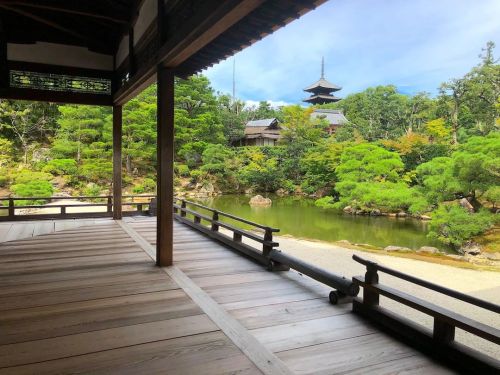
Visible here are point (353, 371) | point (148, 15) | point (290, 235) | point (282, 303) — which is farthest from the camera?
point (290, 235)

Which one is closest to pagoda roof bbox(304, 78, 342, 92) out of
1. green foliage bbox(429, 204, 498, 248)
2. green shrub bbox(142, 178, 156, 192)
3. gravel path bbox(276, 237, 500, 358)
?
green shrub bbox(142, 178, 156, 192)

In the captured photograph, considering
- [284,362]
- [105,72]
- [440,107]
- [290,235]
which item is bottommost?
[290,235]

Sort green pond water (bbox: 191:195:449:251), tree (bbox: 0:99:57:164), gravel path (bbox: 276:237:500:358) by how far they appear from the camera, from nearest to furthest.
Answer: gravel path (bbox: 276:237:500:358) < green pond water (bbox: 191:195:449:251) < tree (bbox: 0:99:57:164)

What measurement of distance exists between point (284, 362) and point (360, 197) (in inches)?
538

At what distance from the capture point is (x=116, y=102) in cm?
631

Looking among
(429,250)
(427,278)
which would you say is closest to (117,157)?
(427,278)

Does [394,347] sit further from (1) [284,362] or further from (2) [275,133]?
(2) [275,133]

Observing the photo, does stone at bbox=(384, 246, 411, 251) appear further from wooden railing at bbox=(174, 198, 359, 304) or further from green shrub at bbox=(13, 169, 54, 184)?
green shrub at bbox=(13, 169, 54, 184)

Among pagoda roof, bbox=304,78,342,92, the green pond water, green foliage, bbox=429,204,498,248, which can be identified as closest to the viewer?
green foliage, bbox=429,204,498,248

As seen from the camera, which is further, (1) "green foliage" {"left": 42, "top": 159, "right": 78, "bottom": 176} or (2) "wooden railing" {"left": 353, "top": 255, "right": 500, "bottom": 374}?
(1) "green foliage" {"left": 42, "top": 159, "right": 78, "bottom": 176}

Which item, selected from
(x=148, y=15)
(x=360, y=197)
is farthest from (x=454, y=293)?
(x=360, y=197)

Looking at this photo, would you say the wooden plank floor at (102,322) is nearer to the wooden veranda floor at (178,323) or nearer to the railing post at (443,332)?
the wooden veranda floor at (178,323)

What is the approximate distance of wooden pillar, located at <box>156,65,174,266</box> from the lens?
391 centimetres

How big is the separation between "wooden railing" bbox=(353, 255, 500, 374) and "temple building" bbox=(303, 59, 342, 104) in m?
41.9
